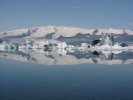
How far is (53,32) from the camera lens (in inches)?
5428

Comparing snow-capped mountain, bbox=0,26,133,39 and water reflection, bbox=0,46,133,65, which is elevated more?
snow-capped mountain, bbox=0,26,133,39

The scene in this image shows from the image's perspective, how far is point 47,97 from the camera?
7758 millimetres

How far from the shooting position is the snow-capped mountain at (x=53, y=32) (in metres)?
132

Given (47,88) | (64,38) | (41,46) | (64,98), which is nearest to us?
(64,98)

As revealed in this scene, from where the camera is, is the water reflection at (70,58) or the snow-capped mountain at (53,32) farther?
the snow-capped mountain at (53,32)

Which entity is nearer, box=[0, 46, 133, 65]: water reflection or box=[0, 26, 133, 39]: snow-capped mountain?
box=[0, 46, 133, 65]: water reflection

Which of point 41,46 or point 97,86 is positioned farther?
point 41,46

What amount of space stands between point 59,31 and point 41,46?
232ft

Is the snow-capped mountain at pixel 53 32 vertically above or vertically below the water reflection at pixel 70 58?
above

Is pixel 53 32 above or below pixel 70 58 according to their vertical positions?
above

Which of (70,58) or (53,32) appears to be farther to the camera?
(53,32)

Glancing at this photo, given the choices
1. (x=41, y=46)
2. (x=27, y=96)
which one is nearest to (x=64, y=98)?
(x=27, y=96)

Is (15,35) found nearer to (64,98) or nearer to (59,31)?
(59,31)

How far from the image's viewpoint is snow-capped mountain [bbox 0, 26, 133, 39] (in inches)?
5202
